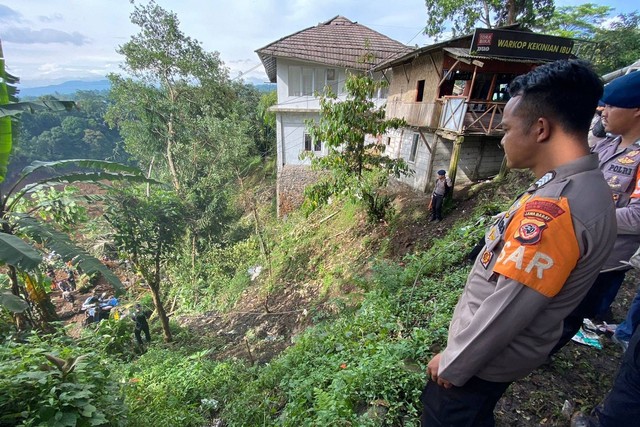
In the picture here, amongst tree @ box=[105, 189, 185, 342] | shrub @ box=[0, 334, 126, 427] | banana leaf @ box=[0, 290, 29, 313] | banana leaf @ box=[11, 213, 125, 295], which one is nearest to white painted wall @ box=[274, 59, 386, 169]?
tree @ box=[105, 189, 185, 342]

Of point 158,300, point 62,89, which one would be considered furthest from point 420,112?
Answer: point 62,89

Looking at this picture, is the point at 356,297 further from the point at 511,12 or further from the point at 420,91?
the point at 511,12

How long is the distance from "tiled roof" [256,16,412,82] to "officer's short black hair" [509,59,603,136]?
456 inches

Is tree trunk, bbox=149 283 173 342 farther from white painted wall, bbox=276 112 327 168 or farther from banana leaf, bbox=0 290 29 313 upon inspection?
white painted wall, bbox=276 112 327 168

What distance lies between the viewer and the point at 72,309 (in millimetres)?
12250

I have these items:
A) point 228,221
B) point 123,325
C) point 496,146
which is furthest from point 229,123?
point 496,146

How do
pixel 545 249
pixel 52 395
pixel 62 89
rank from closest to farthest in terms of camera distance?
pixel 545 249
pixel 52 395
pixel 62 89

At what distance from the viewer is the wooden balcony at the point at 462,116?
789cm

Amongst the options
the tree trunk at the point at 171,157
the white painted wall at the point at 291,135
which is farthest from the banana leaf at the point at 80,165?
the tree trunk at the point at 171,157

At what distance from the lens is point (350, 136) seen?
6.75 meters

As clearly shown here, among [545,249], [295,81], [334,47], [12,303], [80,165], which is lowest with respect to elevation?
[12,303]

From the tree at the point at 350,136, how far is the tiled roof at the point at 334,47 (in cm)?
576

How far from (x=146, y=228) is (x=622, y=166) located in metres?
8.91

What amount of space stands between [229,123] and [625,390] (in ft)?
52.3
